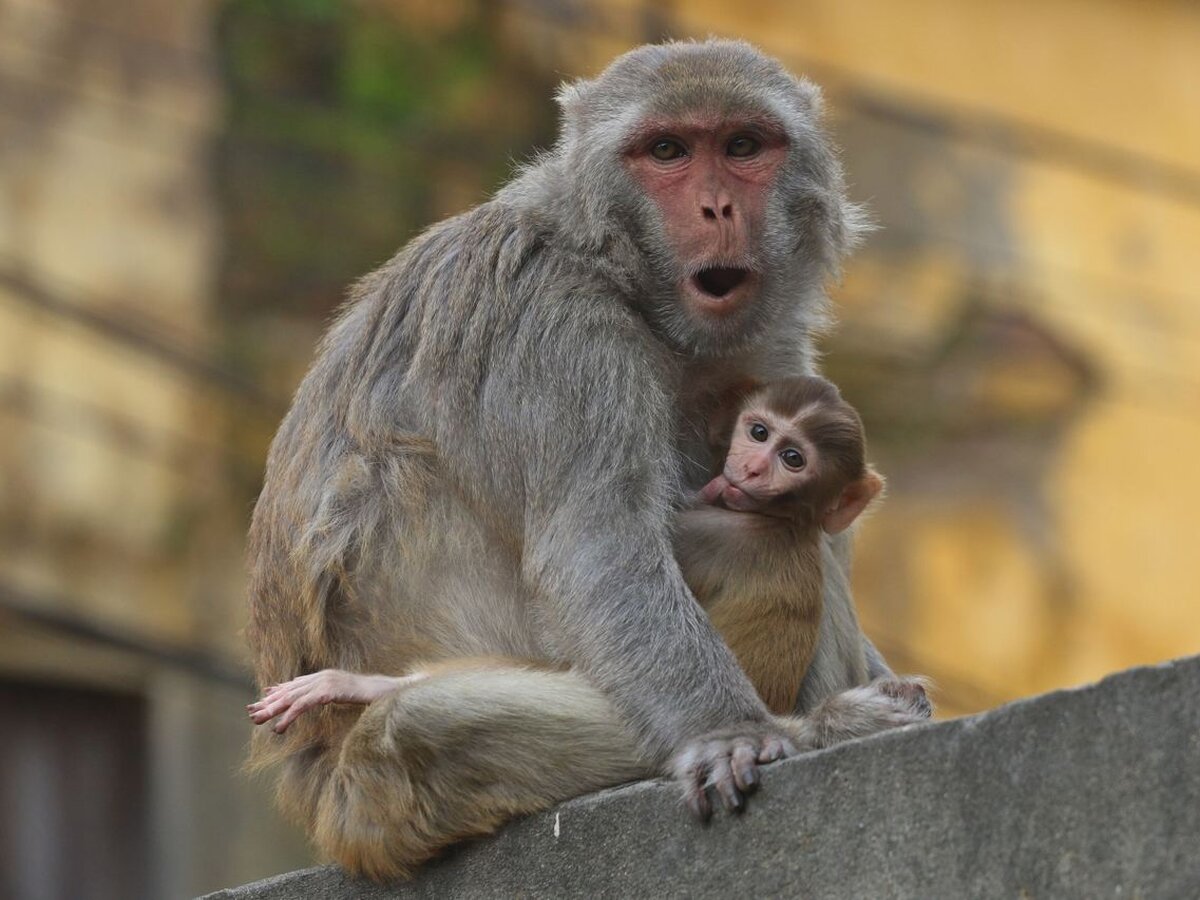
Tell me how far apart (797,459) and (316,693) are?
1.29m

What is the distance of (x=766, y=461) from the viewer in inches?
202

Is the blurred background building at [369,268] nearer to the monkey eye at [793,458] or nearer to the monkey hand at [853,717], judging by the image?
the monkey eye at [793,458]

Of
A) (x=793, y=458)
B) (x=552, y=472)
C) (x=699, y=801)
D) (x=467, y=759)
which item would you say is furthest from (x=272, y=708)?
(x=793, y=458)

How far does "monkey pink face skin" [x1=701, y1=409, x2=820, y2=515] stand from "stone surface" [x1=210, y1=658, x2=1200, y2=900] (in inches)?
34.5

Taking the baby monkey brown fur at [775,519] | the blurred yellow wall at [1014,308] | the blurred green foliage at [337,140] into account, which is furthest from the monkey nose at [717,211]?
the blurred yellow wall at [1014,308]

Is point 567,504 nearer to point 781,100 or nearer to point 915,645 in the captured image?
point 781,100

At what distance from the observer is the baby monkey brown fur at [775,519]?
5.01 metres

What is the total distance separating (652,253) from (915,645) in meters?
9.26

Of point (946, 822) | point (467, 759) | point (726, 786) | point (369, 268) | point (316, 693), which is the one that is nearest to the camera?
point (946, 822)

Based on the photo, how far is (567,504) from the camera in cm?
493

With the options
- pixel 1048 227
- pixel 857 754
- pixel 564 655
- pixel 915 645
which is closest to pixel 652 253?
pixel 564 655

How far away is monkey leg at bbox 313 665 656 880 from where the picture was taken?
4656 millimetres

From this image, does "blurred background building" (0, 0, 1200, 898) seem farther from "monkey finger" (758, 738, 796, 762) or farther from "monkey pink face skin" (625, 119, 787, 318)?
"monkey finger" (758, 738, 796, 762)

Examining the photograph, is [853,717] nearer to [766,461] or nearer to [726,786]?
[726,786]
